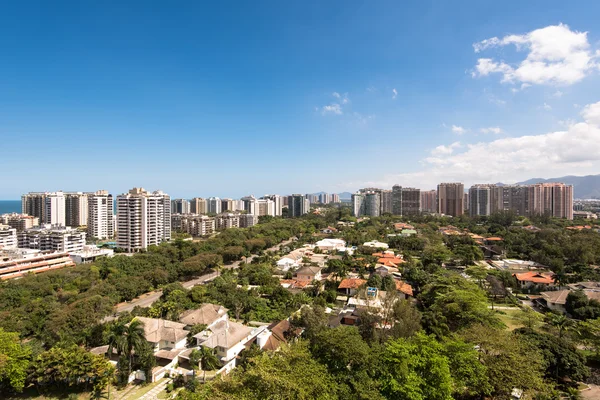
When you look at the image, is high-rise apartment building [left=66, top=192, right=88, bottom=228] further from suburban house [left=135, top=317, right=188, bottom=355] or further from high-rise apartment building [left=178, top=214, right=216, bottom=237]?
suburban house [left=135, top=317, right=188, bottom=355]

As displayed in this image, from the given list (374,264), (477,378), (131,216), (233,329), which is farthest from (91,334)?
(131,216)

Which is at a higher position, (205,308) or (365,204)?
(365,204)

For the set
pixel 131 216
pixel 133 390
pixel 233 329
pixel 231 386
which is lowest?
pixel 133 390

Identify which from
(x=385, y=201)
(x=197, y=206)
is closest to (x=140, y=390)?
(x=385, y=201)

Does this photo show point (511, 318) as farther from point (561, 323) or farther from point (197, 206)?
point (197, 206)

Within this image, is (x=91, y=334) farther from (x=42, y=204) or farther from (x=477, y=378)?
(x=42, y=204)

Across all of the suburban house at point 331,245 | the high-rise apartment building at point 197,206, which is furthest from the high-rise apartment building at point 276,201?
the suburban house at point 331,245
